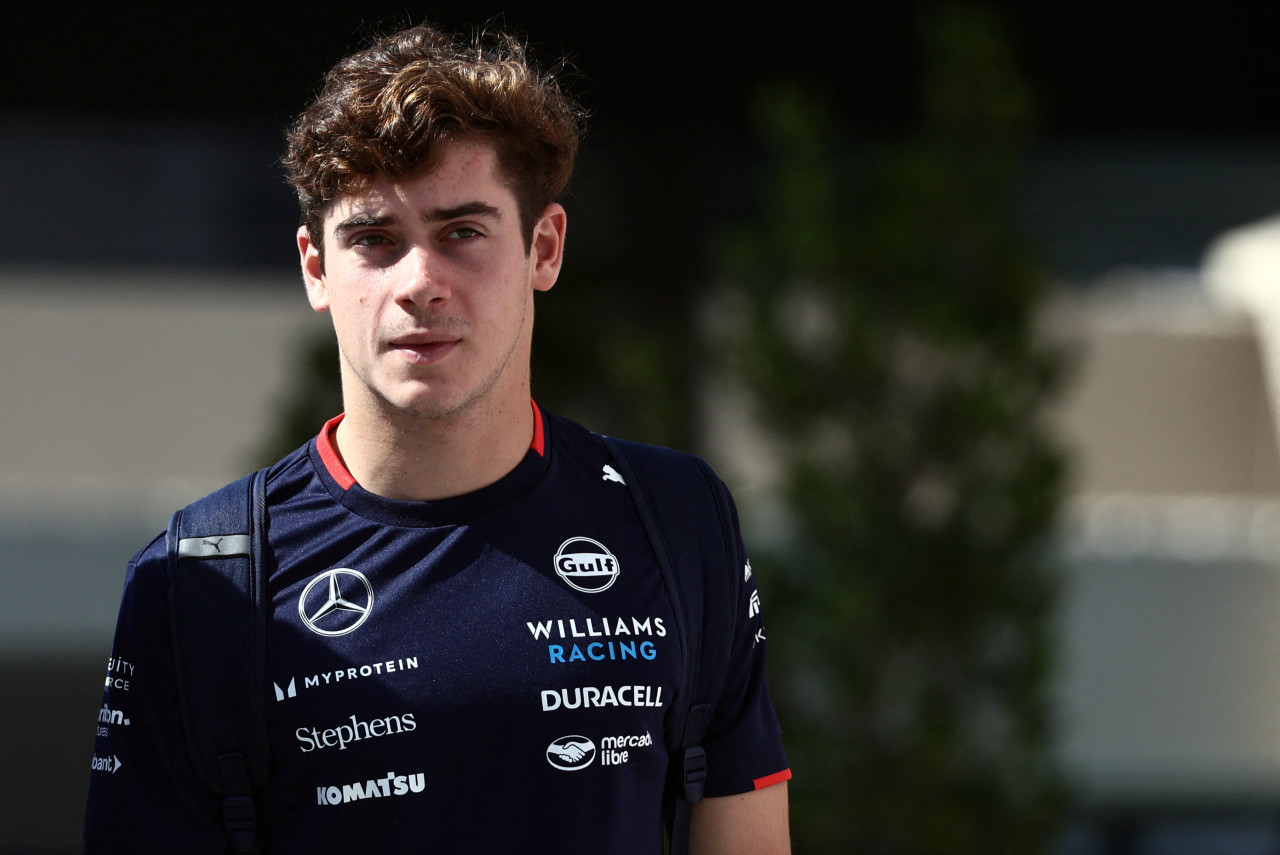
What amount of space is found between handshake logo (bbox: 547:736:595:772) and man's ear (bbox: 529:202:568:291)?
64cm

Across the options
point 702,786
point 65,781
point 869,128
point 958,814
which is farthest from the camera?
point 65,781

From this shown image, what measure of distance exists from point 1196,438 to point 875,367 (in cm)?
376

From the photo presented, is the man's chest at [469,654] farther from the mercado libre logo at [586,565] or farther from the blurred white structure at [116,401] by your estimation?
the blurred white structure at [116,401]

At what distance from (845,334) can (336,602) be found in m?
3.40

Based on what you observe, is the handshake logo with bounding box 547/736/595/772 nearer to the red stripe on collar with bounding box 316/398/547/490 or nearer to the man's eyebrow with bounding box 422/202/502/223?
the red stripe on collar with bounding box 316/398/547/490

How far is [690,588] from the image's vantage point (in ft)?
6.34

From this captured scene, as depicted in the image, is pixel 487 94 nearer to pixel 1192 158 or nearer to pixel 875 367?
pixel 875 367

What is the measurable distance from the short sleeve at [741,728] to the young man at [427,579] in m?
0.12

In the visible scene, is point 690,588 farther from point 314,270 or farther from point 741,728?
point 314,270

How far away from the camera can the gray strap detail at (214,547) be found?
A: 5.94ft

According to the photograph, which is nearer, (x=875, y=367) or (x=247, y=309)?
(x=875, y=367)

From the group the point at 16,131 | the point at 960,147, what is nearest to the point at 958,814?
the point at 960,147

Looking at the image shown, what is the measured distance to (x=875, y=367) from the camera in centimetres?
494

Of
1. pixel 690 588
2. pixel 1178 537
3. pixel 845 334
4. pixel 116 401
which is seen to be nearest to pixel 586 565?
pixel 690 588
